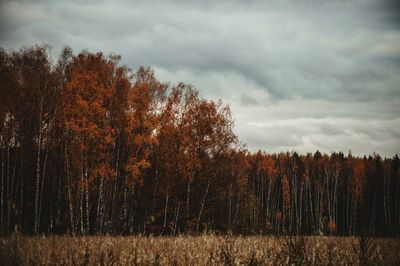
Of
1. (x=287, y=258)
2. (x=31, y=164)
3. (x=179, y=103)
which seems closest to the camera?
(x=287, y=258)

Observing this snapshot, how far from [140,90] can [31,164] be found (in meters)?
9.32

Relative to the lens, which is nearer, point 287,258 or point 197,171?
point 287,258

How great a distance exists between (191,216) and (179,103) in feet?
28.4

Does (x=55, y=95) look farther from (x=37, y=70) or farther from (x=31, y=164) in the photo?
(x=31, y=164)

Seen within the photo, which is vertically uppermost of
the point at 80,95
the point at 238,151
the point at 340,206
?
the point at 80,95

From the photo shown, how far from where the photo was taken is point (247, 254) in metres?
7.37

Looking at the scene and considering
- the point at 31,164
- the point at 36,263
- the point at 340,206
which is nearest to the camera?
the point at 36,263

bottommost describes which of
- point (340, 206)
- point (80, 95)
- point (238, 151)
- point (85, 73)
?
point (340, 206)

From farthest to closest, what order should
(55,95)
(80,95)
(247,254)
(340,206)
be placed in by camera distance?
(340,206), (55,95), (80,95), (247,254)

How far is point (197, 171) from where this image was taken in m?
26.2

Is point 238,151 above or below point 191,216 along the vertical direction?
above

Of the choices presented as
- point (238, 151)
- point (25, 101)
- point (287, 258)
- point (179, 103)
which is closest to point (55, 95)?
point (25, 101)

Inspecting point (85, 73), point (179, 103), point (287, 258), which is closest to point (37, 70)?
point (85, 73)

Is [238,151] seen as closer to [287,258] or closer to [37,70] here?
[37,70]
